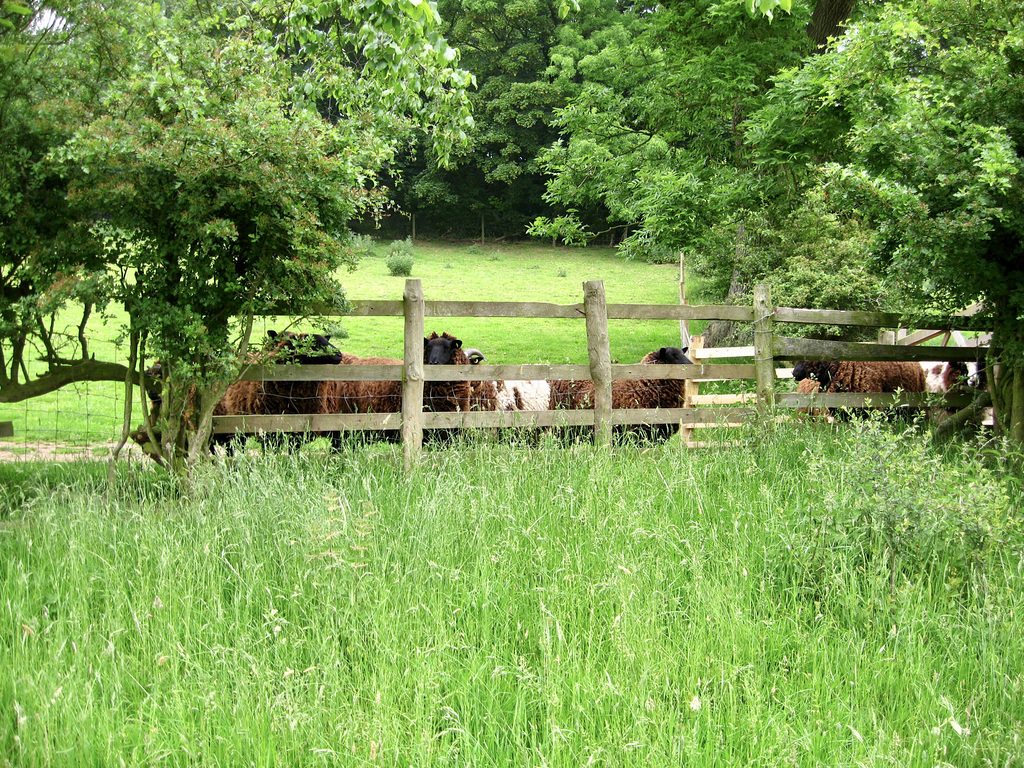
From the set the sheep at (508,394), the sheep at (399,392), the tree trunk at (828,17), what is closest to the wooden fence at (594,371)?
the sheep at (399,392)

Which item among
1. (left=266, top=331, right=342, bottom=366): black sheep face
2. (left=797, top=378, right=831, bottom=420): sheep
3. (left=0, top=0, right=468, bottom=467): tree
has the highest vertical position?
(left=0, top=0, right=468, bottom=467): tree

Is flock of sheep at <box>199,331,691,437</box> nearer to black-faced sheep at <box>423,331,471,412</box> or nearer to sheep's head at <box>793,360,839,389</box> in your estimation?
black-faced sheep at <box>423,331,471,412</box>

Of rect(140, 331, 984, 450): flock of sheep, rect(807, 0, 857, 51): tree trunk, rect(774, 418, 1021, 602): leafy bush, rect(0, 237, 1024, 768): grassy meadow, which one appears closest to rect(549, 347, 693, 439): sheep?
rect(140, 331, 984, 450): flock of sheep

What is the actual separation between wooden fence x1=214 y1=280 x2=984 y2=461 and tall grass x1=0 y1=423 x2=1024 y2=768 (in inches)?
64.0

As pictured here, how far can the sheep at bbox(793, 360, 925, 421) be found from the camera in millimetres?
10070

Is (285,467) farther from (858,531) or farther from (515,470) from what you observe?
(858,531)

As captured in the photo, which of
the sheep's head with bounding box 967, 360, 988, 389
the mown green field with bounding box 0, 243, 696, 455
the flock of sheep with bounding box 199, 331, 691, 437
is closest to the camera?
the flock of sheep with bounding box 199, 331, 691, 437

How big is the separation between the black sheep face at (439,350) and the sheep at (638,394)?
4.34ft

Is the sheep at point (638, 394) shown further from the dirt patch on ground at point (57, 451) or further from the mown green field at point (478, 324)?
the dirt patch on ground at point (57, 451)

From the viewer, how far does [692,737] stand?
2568mm

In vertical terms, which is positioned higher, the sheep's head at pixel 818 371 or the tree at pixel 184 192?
the tree at pixel 184 192

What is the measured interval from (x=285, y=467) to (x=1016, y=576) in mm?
4586

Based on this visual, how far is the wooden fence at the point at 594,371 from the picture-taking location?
668 cm

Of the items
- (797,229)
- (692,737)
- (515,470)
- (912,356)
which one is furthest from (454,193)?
(692,737)
